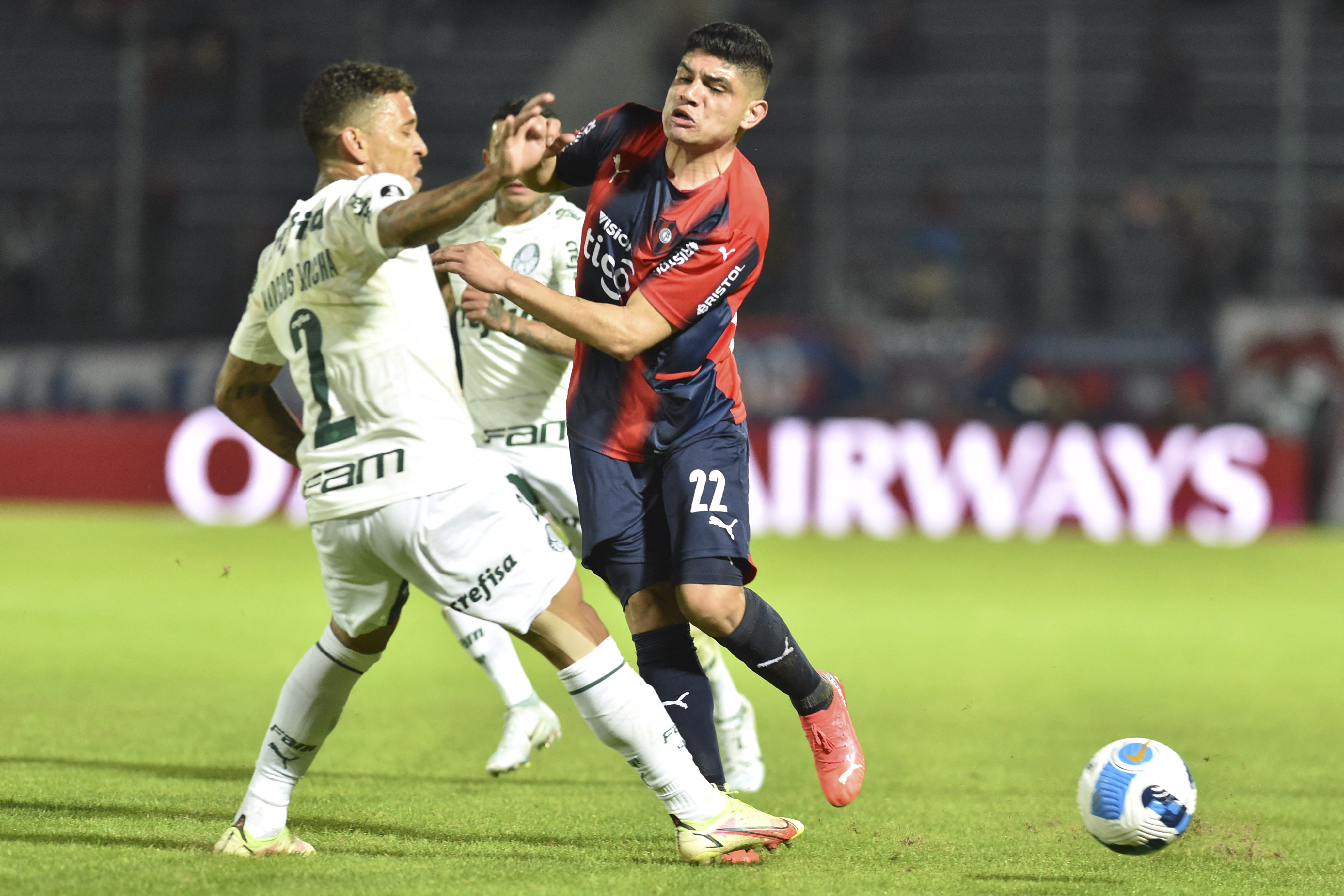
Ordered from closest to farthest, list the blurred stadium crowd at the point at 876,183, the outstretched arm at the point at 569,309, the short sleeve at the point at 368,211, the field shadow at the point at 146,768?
the short sleeve at the point at 368,211 → the outstretched arm at the point at 569,309 → the field shadow at the point at 146,768 → the blurred stadium crowd at the point at 876,183

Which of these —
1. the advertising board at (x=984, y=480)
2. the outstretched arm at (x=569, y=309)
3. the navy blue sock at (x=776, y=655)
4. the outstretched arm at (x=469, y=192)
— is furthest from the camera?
the advertising board at (x=984, y=480)

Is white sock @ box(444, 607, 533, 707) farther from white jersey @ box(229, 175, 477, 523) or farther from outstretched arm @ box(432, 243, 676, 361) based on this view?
outstretched arm @ box(432, 243, 676, 361)

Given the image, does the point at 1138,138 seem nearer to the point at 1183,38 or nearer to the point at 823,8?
the point at 1183,38

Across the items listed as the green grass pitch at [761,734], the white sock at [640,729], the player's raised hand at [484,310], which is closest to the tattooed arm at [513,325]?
the player's raised hand at [484,310]

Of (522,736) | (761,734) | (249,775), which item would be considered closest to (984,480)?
(761,734)

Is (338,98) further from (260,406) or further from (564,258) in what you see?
(564,258)

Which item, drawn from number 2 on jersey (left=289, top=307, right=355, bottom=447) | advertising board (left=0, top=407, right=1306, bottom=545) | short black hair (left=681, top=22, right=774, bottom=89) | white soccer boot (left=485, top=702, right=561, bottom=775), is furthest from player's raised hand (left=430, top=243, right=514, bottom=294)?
advertising board (left=0, top=407, right=1306, bottom=545)

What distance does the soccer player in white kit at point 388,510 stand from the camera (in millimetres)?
4477

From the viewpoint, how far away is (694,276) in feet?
15.5

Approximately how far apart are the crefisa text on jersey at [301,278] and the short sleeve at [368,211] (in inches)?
4.2

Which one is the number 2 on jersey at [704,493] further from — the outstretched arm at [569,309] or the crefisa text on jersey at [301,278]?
the crefisa text on jersey at [301,278]

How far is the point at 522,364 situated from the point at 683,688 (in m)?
1.84

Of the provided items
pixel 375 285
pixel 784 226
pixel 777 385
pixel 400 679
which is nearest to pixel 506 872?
pixel 375 285

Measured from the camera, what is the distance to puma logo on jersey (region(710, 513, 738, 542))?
4.78 meters
